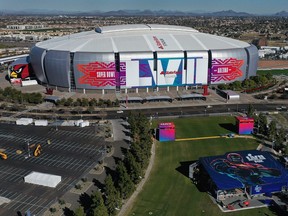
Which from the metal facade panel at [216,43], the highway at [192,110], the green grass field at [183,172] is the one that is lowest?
the green grass field at [183,172]

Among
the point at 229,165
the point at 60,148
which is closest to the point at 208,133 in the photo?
the point at 229,165

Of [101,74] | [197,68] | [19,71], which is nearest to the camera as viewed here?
[101,74]

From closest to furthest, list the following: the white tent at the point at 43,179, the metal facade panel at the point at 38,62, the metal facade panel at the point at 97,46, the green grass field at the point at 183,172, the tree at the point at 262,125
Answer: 1. the green grass field at the point at 183,172
2. the white tent at the point at 43,179
3. the tree at the point at 262,125
4. the metal facade panel at the point at 97,46
5. the metal facade panel at the point at 38,62

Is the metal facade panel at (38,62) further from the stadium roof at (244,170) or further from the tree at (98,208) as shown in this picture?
the tree at (98,208)

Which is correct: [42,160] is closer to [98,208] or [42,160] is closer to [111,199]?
[111,199]

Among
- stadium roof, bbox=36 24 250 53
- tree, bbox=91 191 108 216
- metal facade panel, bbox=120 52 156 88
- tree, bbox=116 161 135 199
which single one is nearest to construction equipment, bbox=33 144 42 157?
tree, bbox=116 161 135 199

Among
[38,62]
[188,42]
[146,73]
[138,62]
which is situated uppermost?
[188,42]

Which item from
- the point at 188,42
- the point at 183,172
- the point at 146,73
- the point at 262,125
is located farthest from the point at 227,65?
the point at 183,172

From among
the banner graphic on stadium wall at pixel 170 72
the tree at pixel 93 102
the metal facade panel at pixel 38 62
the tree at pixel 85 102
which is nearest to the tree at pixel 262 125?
the banner graphic on stadium wall at pixel 170 72
